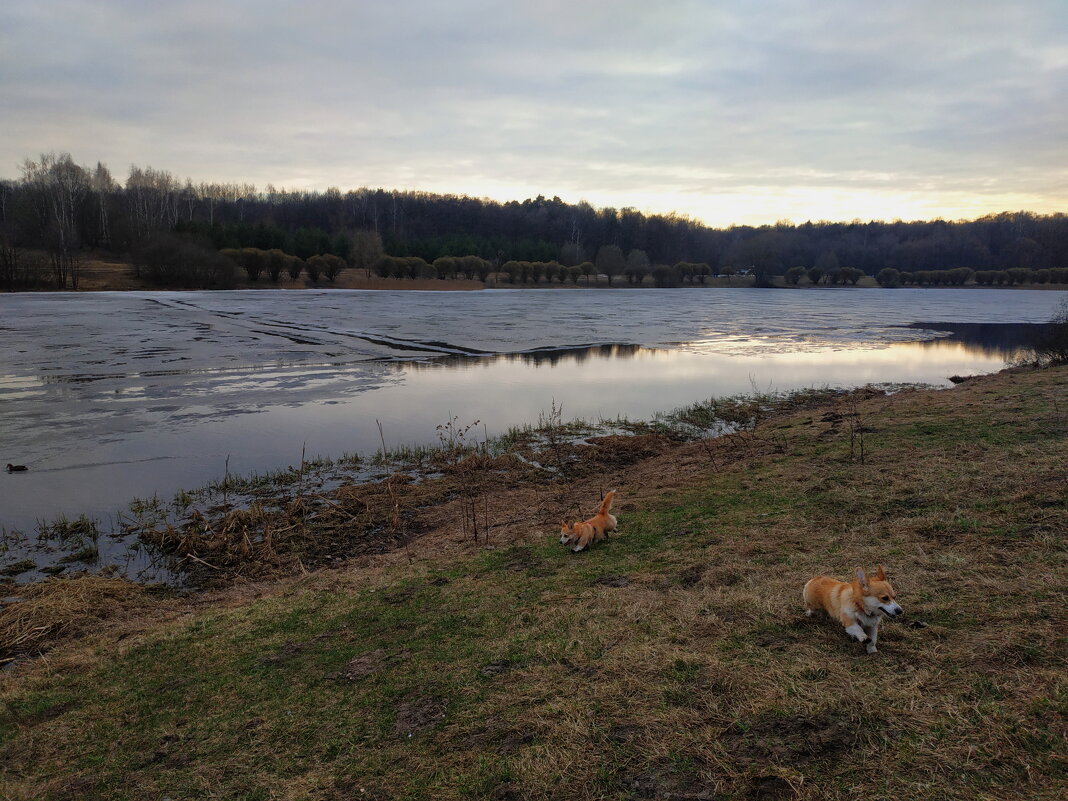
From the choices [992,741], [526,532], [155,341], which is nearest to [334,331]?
[155,341]

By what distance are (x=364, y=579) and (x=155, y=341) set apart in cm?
2507

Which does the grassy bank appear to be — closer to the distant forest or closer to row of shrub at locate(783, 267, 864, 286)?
the distant forest

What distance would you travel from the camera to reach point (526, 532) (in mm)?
7801

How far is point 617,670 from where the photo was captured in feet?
13.6

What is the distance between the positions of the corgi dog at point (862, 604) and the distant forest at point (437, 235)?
249 ft

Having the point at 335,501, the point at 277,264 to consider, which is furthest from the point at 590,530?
the point at 277,264

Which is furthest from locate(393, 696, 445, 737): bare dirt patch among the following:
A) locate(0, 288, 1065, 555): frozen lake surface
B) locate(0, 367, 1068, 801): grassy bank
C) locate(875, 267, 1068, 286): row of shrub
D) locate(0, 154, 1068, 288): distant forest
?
locate(875, 267, 1068, 286): row of shrub

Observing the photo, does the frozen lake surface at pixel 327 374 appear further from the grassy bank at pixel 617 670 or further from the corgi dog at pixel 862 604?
the corgi dog at pixel 862 604

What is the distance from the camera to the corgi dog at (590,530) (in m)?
6.79

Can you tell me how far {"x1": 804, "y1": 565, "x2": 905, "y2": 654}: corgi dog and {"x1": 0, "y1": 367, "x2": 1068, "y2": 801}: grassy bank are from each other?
0.12 meters

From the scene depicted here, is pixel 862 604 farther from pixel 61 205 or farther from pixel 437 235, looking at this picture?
pixel 437 235

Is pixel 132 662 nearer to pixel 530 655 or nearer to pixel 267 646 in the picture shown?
pixel 267 646

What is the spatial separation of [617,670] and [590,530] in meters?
2.71

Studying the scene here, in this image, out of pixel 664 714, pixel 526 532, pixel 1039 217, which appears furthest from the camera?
pixel 1039 217
